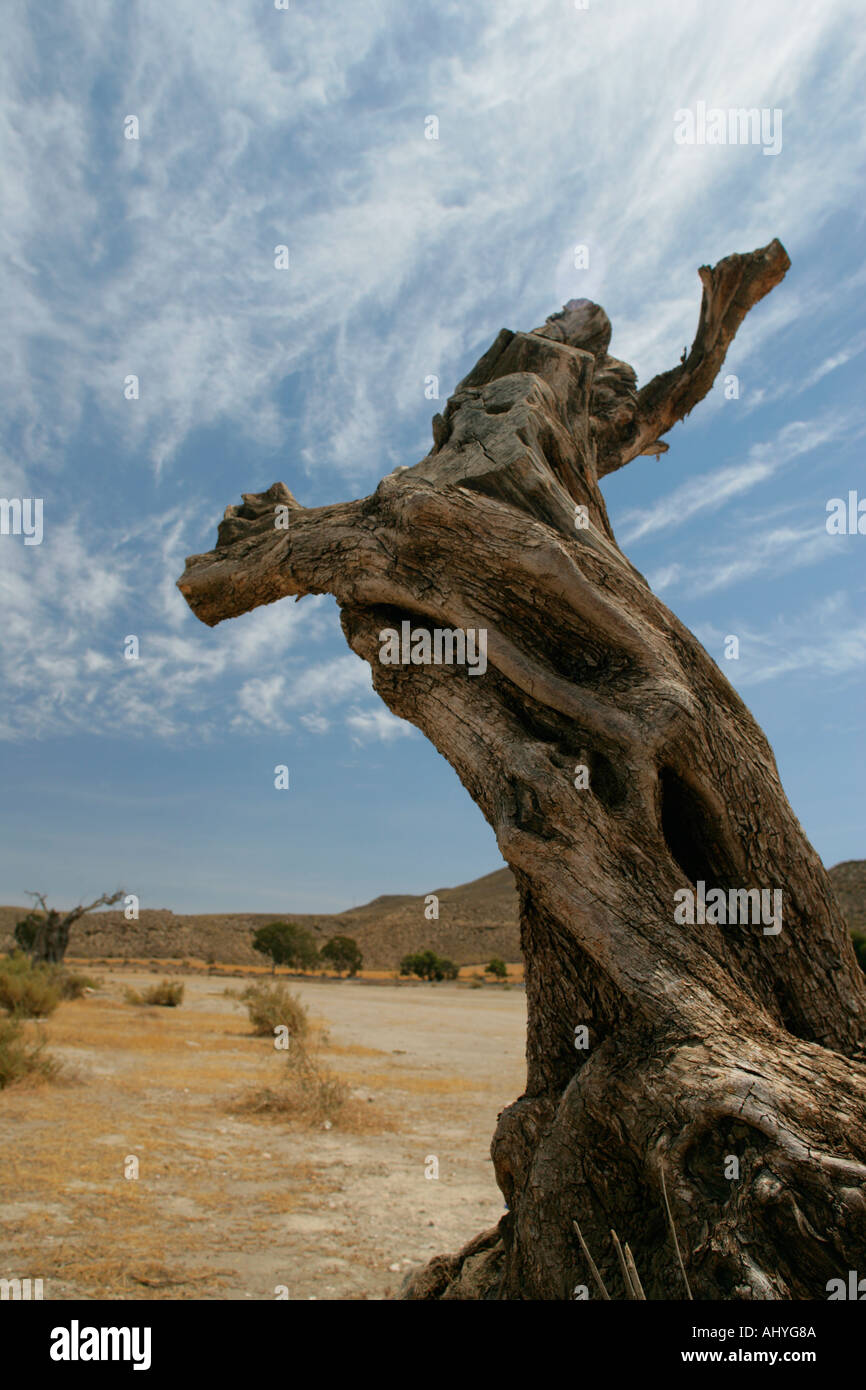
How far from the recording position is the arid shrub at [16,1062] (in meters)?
9.41

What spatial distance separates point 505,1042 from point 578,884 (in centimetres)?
1579

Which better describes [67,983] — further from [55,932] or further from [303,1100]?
[303,1100]

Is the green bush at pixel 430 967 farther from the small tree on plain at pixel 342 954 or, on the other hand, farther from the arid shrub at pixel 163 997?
the arid shrub at pixel 163 997

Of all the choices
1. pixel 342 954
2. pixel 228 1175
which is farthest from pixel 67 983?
pixel 342 954

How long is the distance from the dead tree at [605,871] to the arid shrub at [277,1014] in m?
12.6

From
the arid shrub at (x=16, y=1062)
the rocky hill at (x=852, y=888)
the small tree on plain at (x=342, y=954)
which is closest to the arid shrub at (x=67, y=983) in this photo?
the arid shrub at (x=16, y=1062)

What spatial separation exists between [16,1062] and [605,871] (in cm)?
910

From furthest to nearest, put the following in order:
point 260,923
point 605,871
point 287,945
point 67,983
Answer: point 260,923, point 287,945, point 67,983, point 605,871

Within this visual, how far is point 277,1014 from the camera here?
52.8ft

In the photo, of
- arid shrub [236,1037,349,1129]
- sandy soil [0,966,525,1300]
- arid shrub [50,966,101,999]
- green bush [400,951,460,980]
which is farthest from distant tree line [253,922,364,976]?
arid shrub [236,1037,349,1129]

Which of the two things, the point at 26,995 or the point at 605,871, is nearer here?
the point at 605,871

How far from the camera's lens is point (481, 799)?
11.9 feet

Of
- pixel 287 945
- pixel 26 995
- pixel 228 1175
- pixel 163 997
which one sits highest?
pixel 228 1175
